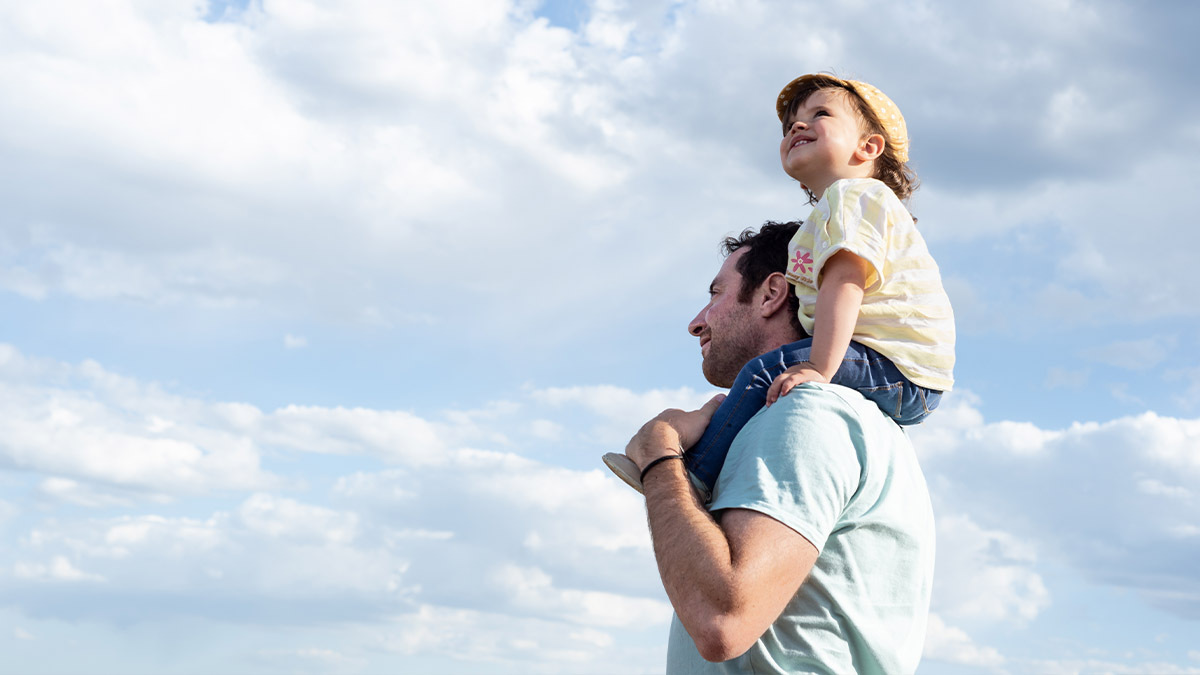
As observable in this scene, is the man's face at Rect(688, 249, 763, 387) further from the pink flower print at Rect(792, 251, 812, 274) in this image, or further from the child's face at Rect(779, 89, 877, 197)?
the child's face at Rect(779, 89, 877, 197)

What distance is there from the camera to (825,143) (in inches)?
223

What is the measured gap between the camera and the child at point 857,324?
439 centimetres

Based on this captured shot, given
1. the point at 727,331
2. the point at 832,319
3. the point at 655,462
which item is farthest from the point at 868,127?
the point at 655,462

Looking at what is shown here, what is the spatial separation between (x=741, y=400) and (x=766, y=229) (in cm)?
177

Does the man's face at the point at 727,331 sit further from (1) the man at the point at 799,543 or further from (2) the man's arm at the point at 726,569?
(2) the man's arm at the point at 726,569

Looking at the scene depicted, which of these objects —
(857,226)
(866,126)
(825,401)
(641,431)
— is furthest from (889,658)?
(866,126)

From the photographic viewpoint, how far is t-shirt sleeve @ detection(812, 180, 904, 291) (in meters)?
4.75

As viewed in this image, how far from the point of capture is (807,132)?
572 centimetres

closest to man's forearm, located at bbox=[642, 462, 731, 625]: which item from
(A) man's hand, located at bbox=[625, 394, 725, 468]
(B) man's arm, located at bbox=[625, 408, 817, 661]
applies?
(B) man's arm, located at bbox=[625, 408, 817, 661]

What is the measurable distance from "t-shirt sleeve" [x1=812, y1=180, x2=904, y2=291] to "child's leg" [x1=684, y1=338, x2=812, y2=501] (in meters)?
0.54

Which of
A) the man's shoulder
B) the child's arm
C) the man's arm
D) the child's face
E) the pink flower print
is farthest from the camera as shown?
the child's face

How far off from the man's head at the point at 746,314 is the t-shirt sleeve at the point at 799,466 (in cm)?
126

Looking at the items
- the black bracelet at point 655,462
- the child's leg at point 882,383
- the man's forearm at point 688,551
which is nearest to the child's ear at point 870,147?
A: the child's leg at point 882,383

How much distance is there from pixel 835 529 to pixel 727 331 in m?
1.74
